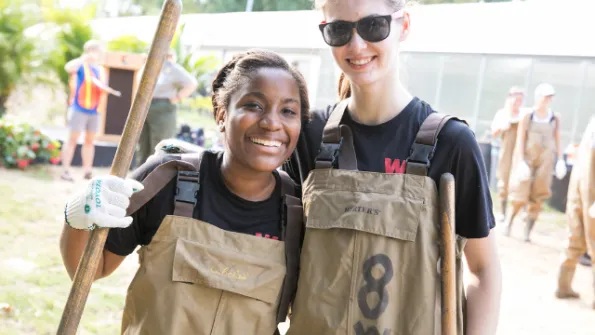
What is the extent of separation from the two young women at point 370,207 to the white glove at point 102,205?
0.8 inches

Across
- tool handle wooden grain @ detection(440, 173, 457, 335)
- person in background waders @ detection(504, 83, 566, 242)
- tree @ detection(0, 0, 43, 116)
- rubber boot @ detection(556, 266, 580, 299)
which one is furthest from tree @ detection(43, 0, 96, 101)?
tool handle wooden grain @ detection(440, 173, 457, 335)

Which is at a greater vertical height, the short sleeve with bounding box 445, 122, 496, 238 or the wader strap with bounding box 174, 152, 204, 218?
the short sleeve with bounding box 445, 122, 496, 238

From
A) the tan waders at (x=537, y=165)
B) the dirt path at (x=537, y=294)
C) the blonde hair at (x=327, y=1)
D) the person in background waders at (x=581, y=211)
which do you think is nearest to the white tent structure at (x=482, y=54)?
the tan waders at (x=537, y=165)

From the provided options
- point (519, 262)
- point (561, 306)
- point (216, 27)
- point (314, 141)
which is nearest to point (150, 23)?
point (216, 27)

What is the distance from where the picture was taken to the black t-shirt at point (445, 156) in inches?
66.9

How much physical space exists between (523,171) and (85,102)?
6358 mm

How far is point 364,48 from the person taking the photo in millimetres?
1818

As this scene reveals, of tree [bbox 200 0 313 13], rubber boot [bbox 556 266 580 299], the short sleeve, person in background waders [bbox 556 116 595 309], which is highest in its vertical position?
tree [bbox 200 0 313 13]

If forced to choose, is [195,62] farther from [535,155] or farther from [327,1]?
[327,1]

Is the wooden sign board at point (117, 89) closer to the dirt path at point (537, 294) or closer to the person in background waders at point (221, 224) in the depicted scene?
the dirt path at point (537, 294)

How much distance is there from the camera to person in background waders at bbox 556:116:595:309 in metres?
5.24

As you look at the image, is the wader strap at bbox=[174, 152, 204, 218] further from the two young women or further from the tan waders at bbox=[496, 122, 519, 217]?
the tan waders at bbox=[496, 122, 519, 217]

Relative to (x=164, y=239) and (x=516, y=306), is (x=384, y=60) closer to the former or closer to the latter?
(x=164, y=239)

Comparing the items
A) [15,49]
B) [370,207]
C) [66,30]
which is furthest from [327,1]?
[66,30]
